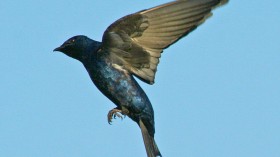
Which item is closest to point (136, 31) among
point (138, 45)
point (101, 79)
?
point (138, 45)

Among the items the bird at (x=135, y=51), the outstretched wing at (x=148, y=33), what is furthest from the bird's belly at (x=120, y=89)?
the outstretched wing at (x=148, y=33)

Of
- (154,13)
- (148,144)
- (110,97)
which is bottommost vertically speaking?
(148,144)

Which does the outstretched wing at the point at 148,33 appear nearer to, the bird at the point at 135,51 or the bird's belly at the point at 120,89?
the bird at the point at 135,51

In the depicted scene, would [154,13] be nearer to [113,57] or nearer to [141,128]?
[113,57]

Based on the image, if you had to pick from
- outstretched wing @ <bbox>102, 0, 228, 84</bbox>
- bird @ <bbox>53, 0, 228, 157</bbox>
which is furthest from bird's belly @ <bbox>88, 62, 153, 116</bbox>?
outstretched wing @ <bbox>102, 0, 228, 84</bbox>

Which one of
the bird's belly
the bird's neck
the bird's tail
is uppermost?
the bird's neck

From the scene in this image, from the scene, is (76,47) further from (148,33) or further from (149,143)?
(149,143)

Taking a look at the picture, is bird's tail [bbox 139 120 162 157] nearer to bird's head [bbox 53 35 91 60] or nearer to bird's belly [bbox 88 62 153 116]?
bird's belly [bbox 88 62 153 116]
